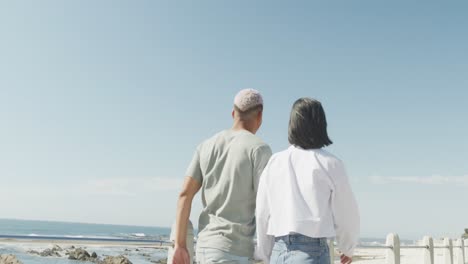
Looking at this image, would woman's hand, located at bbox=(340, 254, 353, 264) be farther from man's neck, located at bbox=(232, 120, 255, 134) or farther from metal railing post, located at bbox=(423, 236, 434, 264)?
metal railing post, located at bbox=(423, 236, 434, 264)

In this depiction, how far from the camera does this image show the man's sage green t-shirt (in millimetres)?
2201

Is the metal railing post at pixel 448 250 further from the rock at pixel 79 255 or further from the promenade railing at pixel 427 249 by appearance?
the rock at pixel 79 255

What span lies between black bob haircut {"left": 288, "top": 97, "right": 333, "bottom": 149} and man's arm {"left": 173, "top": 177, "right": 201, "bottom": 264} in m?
0.62

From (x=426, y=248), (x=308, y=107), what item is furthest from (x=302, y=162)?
(x=426, y=248)

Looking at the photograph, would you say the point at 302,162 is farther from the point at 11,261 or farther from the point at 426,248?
the point at 11,261

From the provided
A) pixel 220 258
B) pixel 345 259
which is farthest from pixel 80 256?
pixel 345 259

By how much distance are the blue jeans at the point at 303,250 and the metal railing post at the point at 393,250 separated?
4534 millimetres

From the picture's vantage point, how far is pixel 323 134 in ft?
6.98

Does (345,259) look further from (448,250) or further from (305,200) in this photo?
(448,250)


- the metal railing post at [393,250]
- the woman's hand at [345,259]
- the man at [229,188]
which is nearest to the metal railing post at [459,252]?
the metal railing post at [393,250]

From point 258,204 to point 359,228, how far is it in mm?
485

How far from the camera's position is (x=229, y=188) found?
2.25 meters

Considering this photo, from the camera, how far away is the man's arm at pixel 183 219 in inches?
92.2

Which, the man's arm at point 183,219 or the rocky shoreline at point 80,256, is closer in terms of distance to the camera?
the man's arm at point 183,219
